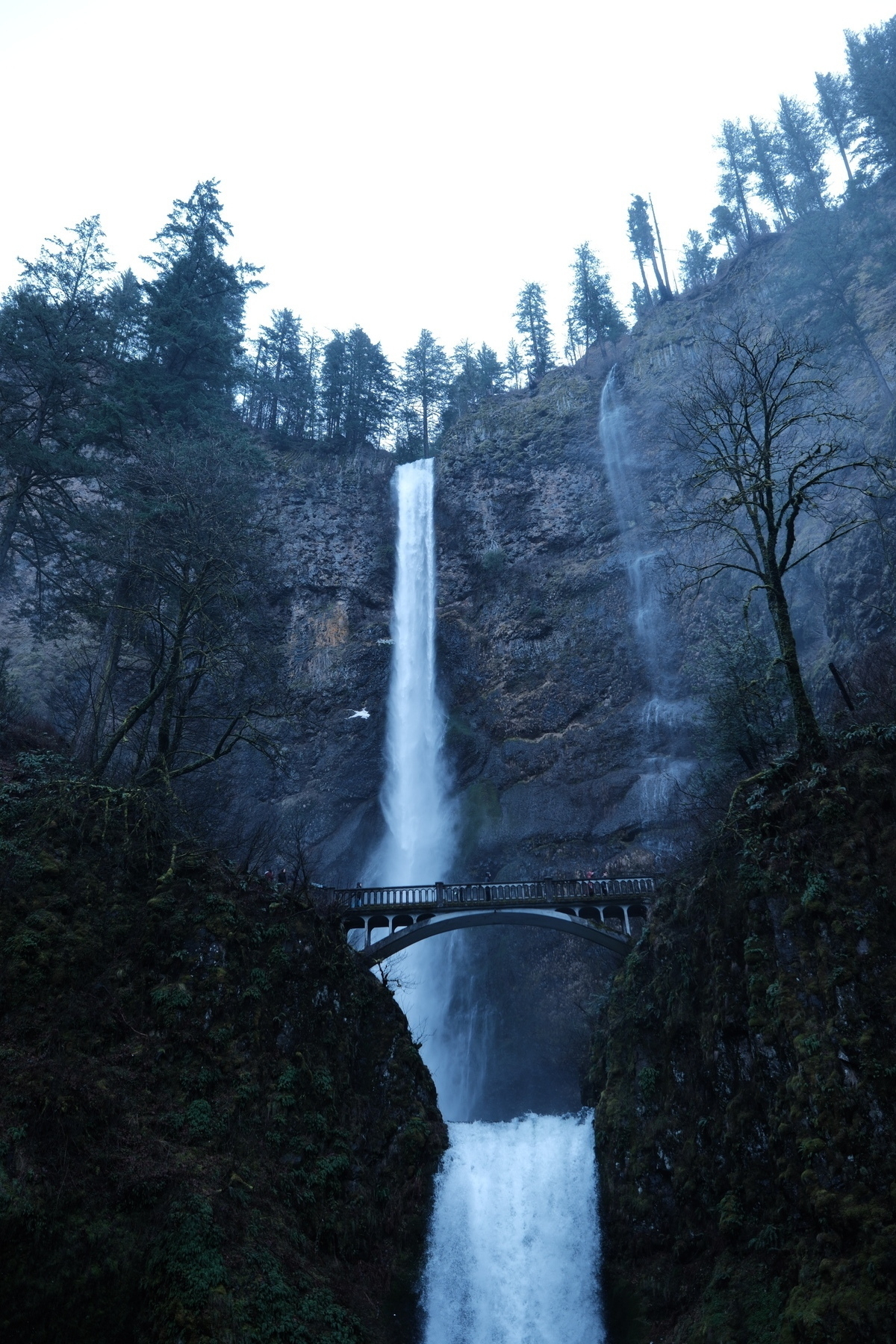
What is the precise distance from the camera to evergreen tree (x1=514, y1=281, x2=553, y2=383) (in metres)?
60.0

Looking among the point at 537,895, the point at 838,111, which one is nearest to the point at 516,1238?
the point at 537,895

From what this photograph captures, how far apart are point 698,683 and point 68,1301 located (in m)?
28.7

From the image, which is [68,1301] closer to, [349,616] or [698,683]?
[698,683]

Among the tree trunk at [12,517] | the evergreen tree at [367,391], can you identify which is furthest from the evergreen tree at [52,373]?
the evergreen tree at [367,391]

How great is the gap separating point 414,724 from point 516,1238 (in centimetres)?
2468

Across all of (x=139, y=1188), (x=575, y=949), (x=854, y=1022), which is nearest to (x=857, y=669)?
(x=854, y=1022)

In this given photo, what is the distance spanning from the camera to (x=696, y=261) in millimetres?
58312

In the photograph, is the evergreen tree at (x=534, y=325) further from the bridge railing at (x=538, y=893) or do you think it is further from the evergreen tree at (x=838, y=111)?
the bridge railing at (x=538, y=893)

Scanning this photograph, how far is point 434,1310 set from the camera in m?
14.7

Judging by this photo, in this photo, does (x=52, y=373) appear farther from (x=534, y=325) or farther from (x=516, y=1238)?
(x=534, y=325)

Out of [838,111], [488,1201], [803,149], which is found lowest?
[488,1201]

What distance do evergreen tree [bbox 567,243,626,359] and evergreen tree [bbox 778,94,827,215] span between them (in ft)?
42.2

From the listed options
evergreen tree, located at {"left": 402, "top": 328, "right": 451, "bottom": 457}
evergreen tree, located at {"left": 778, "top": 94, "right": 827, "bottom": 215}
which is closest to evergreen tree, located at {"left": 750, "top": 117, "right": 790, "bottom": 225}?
evergreen tree, located at {"left": 778, "top": 94, "right": 827, "bottom": 215}

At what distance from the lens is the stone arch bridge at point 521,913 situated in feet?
77.7
